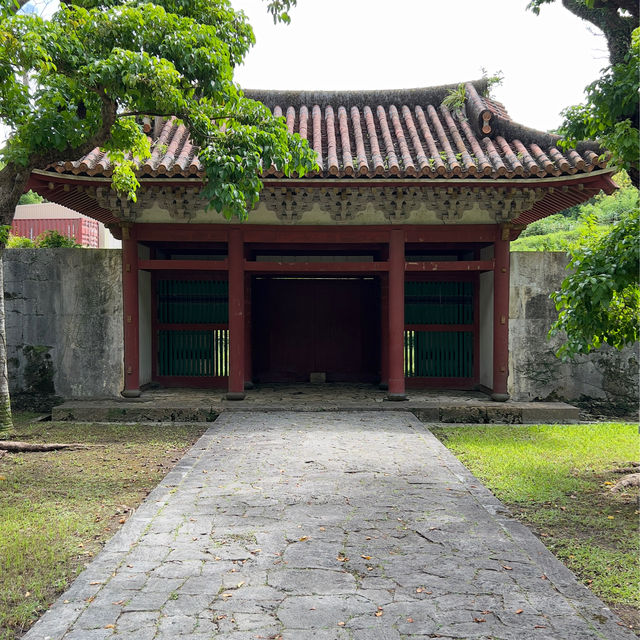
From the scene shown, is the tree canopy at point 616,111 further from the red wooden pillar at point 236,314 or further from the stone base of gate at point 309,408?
the red wooden pillar at point 236,314

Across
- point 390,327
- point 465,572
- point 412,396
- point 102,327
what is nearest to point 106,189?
point 102,327

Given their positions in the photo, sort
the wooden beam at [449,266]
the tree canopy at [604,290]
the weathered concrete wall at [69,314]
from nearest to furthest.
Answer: the tree canopy at [604,290], the wooden beam at [449,266], the weathered concrete wall at [69,314]

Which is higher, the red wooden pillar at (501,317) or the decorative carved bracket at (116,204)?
the decorative carved bracket at (116,204)

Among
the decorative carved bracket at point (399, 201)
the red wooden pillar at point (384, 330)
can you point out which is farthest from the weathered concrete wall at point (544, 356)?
the red wooden pillar at point (384, 330)

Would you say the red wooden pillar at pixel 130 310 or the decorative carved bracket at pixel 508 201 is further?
the red wooden pillar at pixel 130 310

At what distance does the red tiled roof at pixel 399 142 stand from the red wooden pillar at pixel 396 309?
135 centimetres

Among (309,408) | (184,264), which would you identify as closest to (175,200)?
(184,264)

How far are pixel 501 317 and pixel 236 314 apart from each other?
13.6ft

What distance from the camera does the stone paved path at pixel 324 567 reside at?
10.3 feet

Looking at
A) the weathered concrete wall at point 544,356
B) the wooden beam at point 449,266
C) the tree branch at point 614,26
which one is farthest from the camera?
the weathered concrete wall at point 544,356

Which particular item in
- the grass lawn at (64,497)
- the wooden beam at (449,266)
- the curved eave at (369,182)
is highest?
the curved eave at (369,182)

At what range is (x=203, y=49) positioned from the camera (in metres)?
6.32

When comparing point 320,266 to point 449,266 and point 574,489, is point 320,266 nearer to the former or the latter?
point 449,266

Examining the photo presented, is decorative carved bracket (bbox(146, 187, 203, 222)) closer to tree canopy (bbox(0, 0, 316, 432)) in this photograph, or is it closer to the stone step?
tree canopy (bbox(0, 0, 316, 432))
